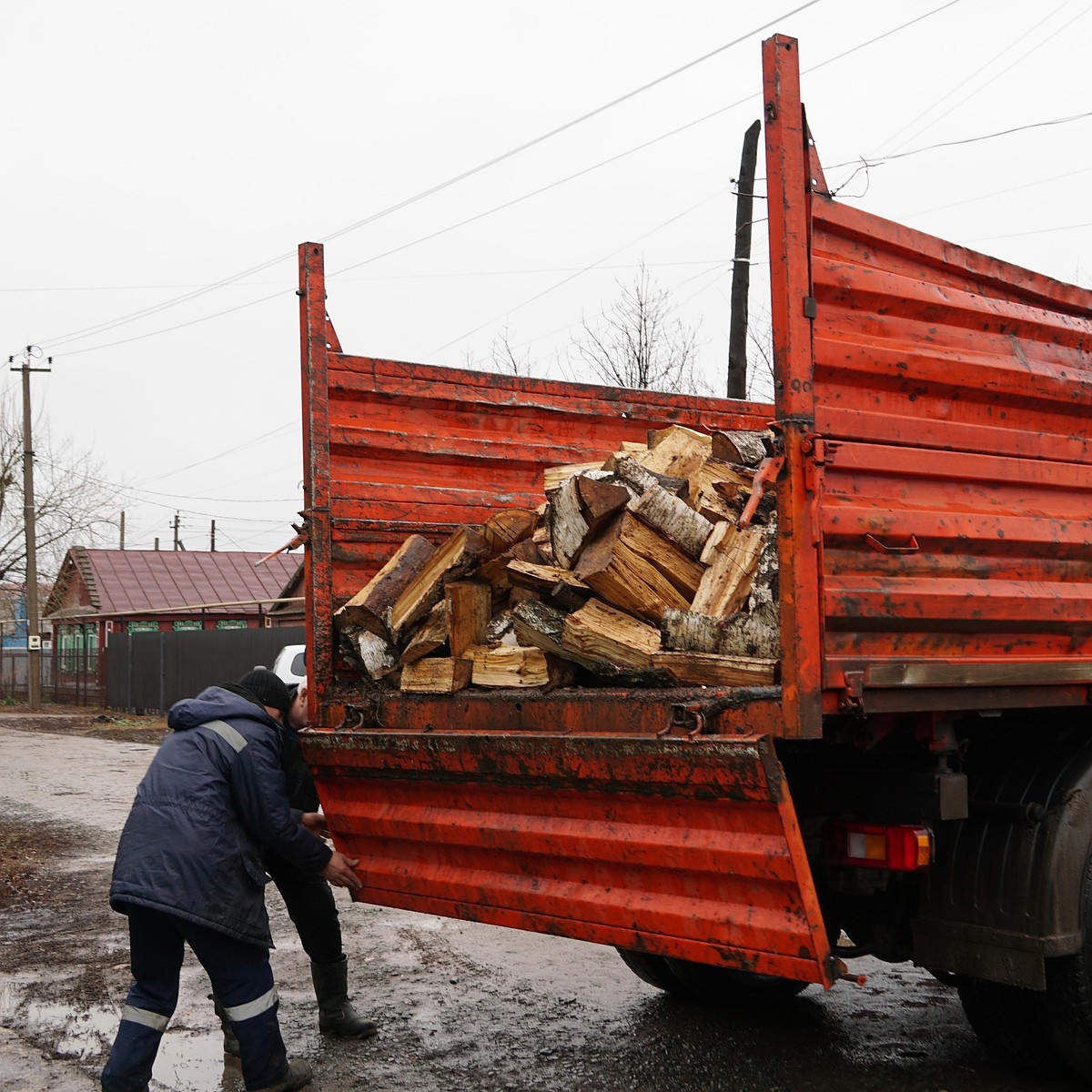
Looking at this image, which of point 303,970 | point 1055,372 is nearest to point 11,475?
point 303,970

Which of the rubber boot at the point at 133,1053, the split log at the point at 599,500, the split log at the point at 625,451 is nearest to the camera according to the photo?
the rubber boot at the point at 133,1053

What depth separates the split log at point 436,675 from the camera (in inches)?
172

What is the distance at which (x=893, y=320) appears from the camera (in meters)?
3.79

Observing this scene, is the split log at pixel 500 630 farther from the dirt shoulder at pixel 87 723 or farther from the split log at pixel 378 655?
the dirt shoulder at pixel 87 723

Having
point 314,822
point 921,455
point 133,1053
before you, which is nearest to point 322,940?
point 314,822

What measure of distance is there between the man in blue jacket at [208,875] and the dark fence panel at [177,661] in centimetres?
2062

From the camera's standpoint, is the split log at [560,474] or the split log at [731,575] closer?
the split log at [731,575]

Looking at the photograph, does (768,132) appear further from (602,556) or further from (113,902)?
(113,902)

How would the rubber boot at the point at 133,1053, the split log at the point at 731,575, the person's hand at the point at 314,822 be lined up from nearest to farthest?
the split log at the point at 731,575, the rubber boot at the point at 133,1053, the person's hand at the point at 314,822

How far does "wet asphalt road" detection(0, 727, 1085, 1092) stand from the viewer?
452cm

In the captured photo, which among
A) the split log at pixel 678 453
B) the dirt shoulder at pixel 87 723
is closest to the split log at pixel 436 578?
the split log at pixel 678 453

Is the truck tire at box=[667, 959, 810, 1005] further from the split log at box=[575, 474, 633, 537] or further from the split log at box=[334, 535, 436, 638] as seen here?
the split log at box=[575, 474, 633, 537]

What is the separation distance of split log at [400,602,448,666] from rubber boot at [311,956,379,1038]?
51.9 inches

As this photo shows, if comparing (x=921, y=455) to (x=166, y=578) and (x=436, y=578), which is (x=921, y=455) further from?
(x=166, y=578)
